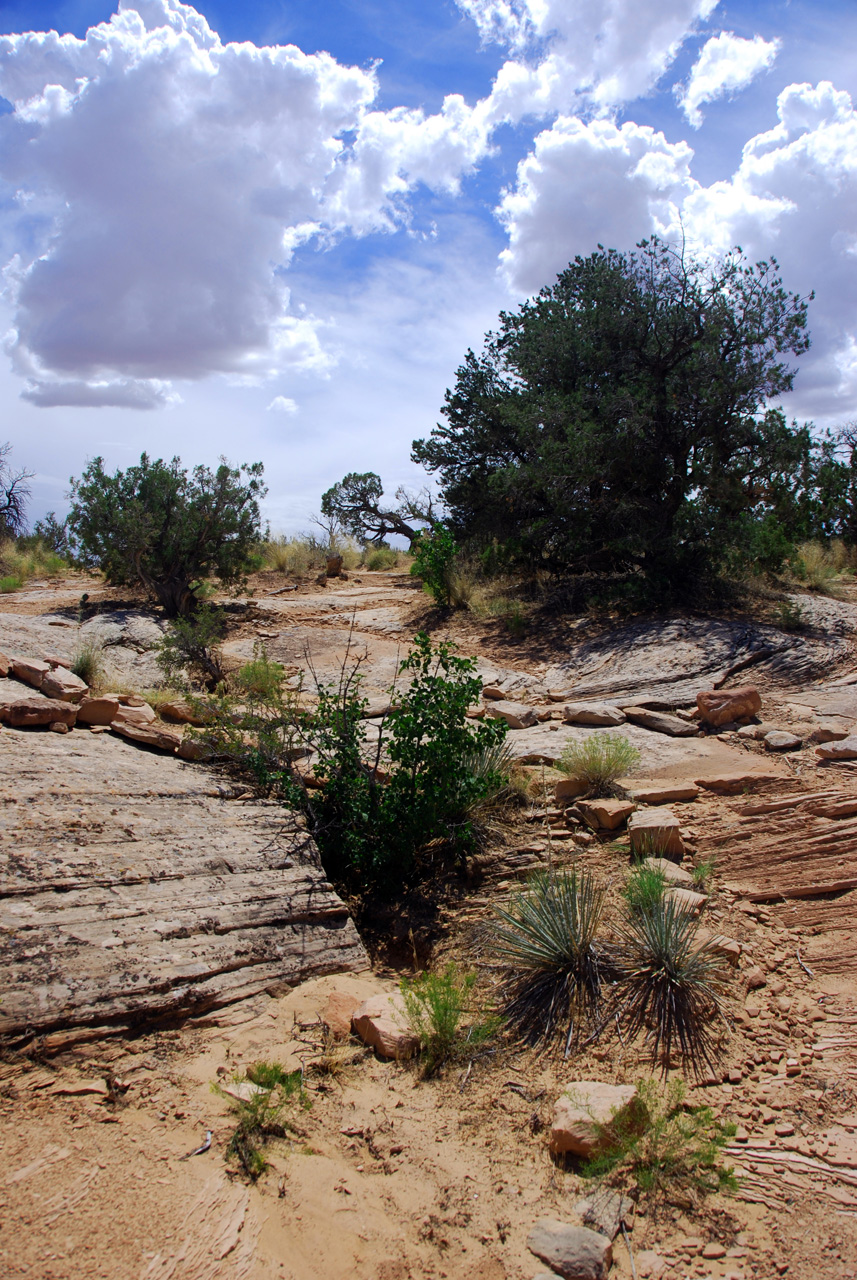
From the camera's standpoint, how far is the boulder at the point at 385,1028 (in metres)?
3.35

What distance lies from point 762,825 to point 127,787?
430 cm

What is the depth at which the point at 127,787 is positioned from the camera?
15.3 ft

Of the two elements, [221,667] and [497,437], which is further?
[497,437]

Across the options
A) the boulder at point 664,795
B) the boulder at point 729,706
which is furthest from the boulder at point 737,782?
the boulder at point 729,706

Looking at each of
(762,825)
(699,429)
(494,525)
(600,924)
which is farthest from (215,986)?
(494,525)

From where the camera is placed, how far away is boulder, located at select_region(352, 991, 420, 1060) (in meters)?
3.35

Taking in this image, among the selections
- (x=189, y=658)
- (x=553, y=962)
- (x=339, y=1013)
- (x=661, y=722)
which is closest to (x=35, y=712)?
(x=339, y=1013)

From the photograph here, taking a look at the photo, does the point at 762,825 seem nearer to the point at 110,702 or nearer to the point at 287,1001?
the point at 287,1001

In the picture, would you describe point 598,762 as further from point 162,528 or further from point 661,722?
point 162,528

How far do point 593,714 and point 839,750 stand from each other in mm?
2167

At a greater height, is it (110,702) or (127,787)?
(110,702)

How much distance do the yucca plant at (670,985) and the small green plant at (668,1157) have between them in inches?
14.7

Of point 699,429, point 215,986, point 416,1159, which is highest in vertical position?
point 699,429

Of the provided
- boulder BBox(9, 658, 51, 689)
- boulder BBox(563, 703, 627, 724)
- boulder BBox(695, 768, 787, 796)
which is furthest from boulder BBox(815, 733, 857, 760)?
boulder BBox(9, 658, 51, 689)
